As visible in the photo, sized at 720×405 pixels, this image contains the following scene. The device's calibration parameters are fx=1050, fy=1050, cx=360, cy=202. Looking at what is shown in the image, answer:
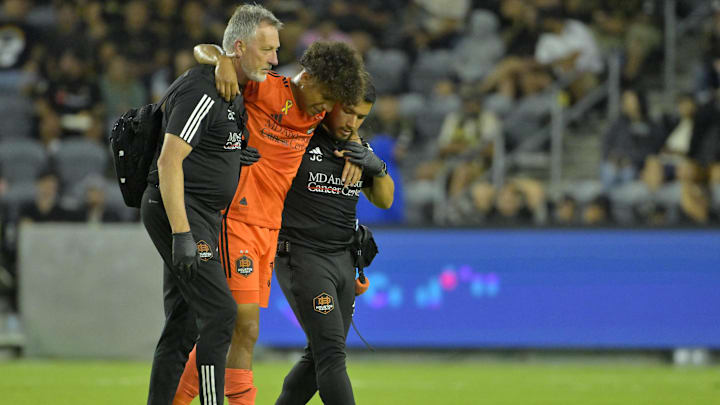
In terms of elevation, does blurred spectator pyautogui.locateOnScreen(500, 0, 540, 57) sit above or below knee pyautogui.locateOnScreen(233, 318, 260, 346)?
above

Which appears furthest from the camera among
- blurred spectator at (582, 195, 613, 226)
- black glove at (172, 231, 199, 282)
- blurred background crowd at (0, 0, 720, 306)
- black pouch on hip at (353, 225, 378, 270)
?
blurred background crowd at (0, 0, 720, 306)

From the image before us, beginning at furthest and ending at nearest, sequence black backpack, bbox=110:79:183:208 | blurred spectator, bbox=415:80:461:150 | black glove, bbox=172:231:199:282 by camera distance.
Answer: blurred spectator, bbox=415:80:461:150 → black backpack, bbox=110:79:183:208 → black glove, bbox=172:231:199:282

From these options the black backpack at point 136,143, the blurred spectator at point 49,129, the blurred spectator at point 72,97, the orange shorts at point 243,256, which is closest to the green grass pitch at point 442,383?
the orange shorts at point 243,256

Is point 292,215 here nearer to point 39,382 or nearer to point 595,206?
point 39,382

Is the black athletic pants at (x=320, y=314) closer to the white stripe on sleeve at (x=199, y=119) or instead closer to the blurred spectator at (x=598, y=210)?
the white stripe on sleeve at (x=199, y=119)

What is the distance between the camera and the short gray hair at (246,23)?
5.29m

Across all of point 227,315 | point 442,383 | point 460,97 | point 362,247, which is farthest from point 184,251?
point 460,97

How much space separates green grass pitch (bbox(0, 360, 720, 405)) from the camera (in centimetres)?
828

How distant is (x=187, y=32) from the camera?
54.2 ft

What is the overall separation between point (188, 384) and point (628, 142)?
30.1 feet

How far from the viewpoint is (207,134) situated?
5.24 metres

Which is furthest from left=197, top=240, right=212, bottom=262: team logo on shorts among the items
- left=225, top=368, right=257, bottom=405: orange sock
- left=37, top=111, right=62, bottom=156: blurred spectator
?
left=37, top=111, right=62, bottom=156: blurred spectator

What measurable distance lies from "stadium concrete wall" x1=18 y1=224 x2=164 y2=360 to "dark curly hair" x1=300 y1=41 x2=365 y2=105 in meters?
6.55

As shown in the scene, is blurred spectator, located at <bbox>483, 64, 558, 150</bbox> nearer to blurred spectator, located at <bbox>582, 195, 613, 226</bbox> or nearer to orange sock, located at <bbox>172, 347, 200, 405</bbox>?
blurred spectator, located at <bbox>582, 195, 613, 226</bbox>
